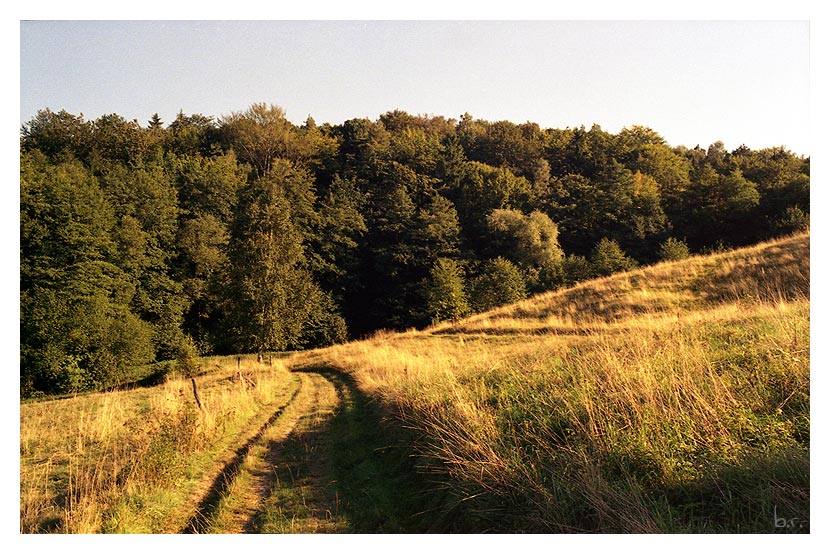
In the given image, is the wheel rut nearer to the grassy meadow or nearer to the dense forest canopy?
the grassy meadow

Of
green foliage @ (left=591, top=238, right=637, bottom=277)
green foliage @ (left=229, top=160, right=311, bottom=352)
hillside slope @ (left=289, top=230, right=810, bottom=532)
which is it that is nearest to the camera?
hillside slope @ (left=289, top=230, right=810, bottom=532)

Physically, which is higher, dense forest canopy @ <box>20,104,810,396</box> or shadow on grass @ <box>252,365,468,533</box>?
dense forest canopy @ <box>20,104,810,396</box>

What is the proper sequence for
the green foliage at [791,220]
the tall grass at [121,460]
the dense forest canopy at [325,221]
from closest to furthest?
the tall grass at [121,460] → the dense forest canopy at [325,221] → the green foliage at [791,220]

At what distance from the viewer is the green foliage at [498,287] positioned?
150 ft

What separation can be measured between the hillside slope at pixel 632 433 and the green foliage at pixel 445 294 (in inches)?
1424

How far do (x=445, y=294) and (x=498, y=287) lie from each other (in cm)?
500

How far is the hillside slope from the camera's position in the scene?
13.9ft

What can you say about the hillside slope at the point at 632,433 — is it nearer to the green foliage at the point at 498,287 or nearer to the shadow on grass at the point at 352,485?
the shadow on grass at the point at 352,485

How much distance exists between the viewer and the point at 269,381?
646 inches

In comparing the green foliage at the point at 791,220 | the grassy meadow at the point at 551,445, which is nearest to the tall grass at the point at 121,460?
the grassy meadow at the point at 551,445

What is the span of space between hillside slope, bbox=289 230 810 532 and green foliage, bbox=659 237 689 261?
3723 centimetres

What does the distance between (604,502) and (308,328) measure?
40622 millimetres

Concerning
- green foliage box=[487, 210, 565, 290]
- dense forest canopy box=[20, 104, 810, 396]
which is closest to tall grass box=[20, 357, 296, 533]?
dense forest canopy box=[20, 104, 810, 396]

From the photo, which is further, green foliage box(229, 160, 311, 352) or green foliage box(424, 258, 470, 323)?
green foliage box(424, 258, 470, 323)
